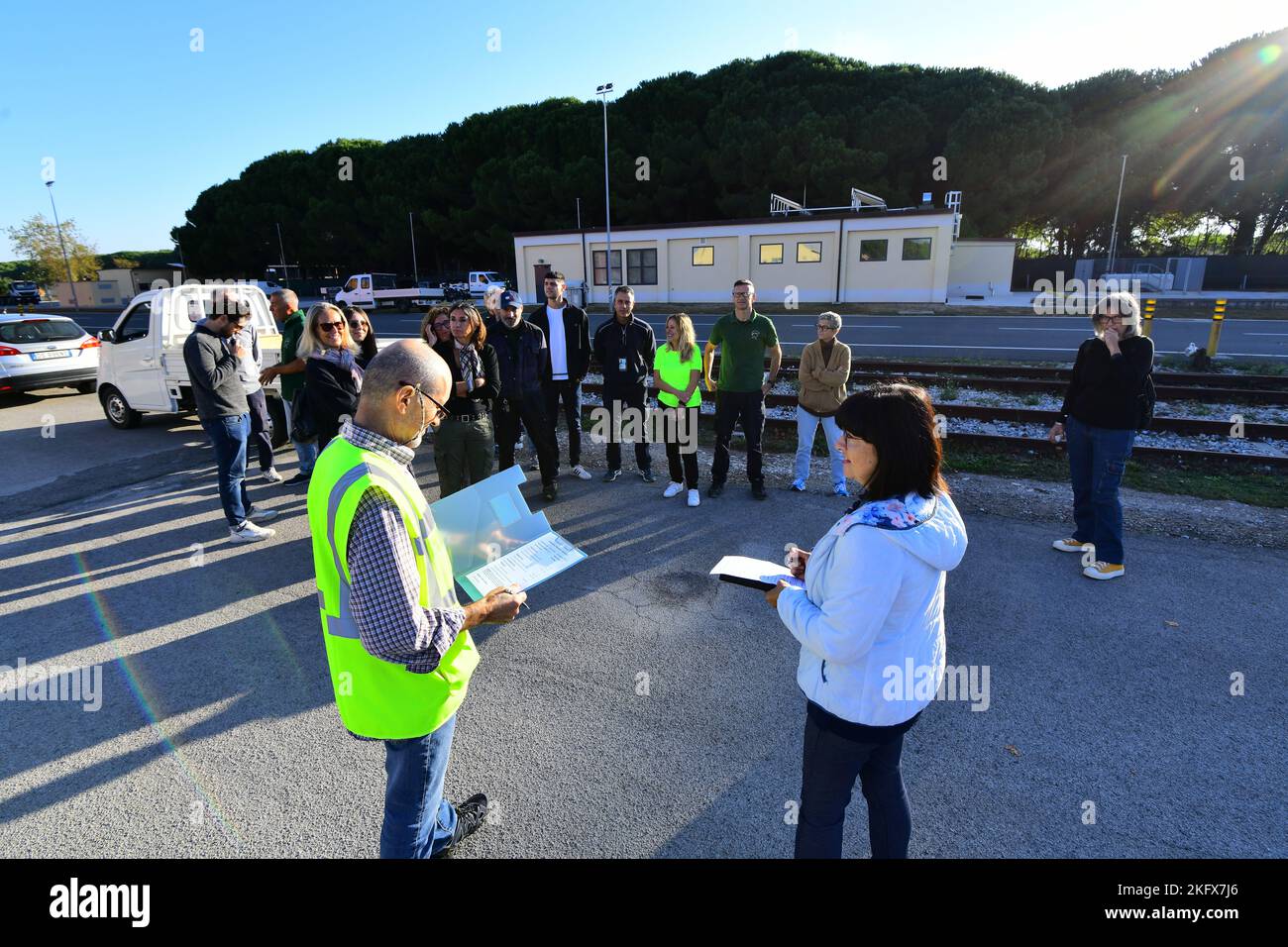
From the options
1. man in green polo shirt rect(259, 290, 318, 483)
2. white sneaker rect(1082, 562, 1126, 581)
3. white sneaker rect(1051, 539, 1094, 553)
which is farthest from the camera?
man in green polo shirt rect(259, 290, 318, 483)

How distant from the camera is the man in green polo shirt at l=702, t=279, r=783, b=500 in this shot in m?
6.44

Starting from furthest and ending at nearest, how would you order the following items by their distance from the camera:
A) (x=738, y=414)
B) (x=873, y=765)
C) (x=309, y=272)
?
1. (x=309, y=272)
2. (x=738, y=414)
3. (x=873, y=765)

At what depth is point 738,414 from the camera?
6.72m

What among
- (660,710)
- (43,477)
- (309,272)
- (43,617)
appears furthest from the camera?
(309,272)

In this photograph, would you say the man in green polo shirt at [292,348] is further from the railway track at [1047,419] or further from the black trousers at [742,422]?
the railway track at [1047,419]

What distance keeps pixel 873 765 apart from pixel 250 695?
11.2 feet

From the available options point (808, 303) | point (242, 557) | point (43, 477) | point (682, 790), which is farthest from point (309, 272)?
point (682, 790)

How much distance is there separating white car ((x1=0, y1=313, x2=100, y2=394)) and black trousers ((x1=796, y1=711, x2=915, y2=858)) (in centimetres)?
1465

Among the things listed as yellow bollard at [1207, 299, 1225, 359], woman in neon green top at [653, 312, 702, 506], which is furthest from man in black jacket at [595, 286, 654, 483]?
yellow bollard at [1207, 299, 1225, 359]

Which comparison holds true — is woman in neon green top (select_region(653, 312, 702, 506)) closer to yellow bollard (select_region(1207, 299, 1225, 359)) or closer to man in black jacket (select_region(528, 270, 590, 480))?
man in black jacket (select_region(528, 270, 590, 480))

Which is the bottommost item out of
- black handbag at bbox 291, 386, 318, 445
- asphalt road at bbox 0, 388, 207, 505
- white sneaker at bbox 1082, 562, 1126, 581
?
white sneaker at bbox 1082, 562, 1126, 581

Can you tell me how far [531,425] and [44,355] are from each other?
39.1 feet
